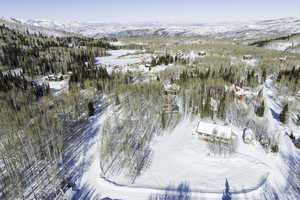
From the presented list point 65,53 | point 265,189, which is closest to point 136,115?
point 265,189

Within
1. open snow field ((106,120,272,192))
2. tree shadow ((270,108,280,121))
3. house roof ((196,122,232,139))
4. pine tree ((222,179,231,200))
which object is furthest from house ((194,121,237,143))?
tree shadow ((270,108,280,121))

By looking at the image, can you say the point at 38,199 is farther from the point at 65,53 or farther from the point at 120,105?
the point at 65,53

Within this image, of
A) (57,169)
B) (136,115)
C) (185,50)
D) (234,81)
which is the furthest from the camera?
(185,50)

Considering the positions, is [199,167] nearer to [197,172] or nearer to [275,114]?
[197,172]

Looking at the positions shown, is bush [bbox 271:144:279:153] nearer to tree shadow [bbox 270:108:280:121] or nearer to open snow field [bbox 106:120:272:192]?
open snow field [bbox 106:120:272:192]

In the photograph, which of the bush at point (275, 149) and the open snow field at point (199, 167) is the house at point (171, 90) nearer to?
the open snow field at point (199, 167)

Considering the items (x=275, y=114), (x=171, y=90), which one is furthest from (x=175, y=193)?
(x=275, y=114)
